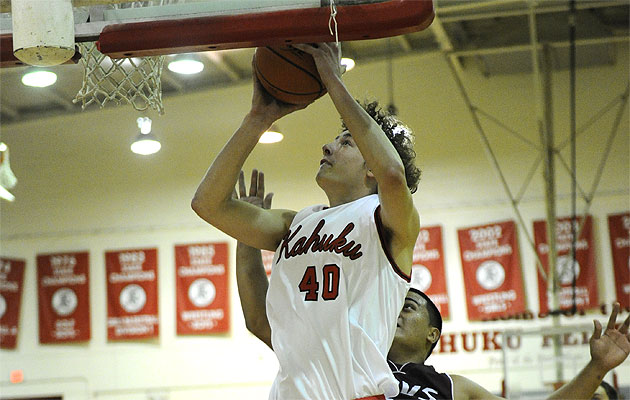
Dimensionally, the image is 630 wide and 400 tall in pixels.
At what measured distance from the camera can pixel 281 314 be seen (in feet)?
10.2

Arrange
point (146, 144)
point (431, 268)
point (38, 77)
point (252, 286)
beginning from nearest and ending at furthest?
point (252, 286), point (38, 77), point (146, 144), point (431, 268)

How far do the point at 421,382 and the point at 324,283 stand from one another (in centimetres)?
76

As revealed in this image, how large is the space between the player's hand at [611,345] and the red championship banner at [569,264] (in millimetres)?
9429

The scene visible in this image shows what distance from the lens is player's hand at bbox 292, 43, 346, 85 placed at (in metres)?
2.99

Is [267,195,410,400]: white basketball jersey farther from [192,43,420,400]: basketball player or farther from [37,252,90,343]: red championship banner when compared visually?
[37,252,90,343]: red championship banner

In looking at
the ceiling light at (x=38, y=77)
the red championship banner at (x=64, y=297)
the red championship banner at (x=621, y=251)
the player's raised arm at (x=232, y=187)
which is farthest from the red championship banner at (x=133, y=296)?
the player's raised arm at (x=232, y=187)

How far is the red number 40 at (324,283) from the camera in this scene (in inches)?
118

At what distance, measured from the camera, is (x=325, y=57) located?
3.04 meters

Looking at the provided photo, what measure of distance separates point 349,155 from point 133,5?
1.07 m

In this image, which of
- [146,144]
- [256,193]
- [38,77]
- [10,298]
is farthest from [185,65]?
[10,298]

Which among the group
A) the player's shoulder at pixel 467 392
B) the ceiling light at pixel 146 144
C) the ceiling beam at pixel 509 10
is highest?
the ceiling beam at pixel 509 10

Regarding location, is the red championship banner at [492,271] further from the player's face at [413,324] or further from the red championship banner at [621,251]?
the player's face at [413,324]

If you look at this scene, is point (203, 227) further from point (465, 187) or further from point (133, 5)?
point (133, 5)

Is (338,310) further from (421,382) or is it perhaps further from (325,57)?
(325,57)
